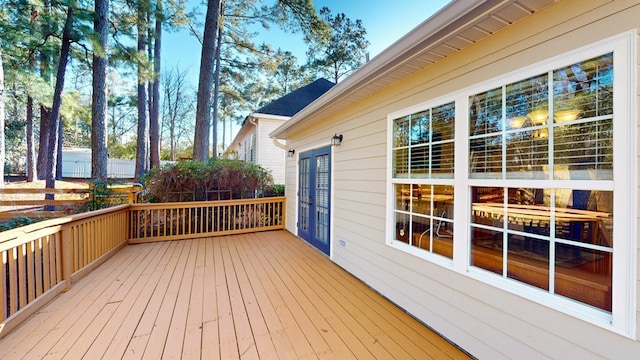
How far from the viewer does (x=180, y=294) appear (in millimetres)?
3055

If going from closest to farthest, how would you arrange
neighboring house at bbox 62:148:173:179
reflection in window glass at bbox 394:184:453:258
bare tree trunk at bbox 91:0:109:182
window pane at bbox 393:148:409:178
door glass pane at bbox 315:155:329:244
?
reflection in window glass at bbox 394:184:453:258
window pane at bbox 393:148:409:178
door glass pane at bbox 315:155:329:244
bare tree trunk at bbox 91:0:109:182
neighboring house at bbox 62:148:173:179

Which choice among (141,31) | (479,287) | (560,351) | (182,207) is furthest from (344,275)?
(141,31)

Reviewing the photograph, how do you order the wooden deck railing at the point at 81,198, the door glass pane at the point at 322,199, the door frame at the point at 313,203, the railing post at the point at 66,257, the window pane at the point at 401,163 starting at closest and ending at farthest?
the window pane at the point at 401,163, the railing post at the point at 66,257, the door frame at the point at 313,203, the door glass pane at the point at 322,199, the wooden deck railing at the point at 81,198

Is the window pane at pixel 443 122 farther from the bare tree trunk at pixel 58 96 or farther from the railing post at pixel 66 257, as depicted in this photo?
the bare tree trunk at pixel 58 96

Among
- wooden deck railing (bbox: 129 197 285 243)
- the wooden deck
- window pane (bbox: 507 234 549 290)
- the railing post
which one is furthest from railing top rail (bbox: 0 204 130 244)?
window pane (bbox: 507 234 549 290)

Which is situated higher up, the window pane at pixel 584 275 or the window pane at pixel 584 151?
Result: the window pane at pixel 584 151

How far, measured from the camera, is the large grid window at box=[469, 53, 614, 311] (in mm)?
1465

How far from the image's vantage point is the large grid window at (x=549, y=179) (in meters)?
1.46

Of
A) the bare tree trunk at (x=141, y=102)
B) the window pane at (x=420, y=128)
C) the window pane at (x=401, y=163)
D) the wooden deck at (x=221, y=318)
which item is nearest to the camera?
the wooden deck at (x=221, y=318)

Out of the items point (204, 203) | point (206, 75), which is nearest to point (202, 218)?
point (204, 203)

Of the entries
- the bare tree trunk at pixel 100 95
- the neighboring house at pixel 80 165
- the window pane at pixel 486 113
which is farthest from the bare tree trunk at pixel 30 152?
the window pane at pixel 486 113

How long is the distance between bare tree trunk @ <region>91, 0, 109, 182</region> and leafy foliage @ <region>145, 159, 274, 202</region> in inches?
80.4

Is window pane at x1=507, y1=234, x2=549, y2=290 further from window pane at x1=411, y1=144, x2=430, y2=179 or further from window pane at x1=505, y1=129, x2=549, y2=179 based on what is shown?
window pane at x1=411, y1=144, x2=430, y2=179

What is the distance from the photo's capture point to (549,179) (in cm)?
166
